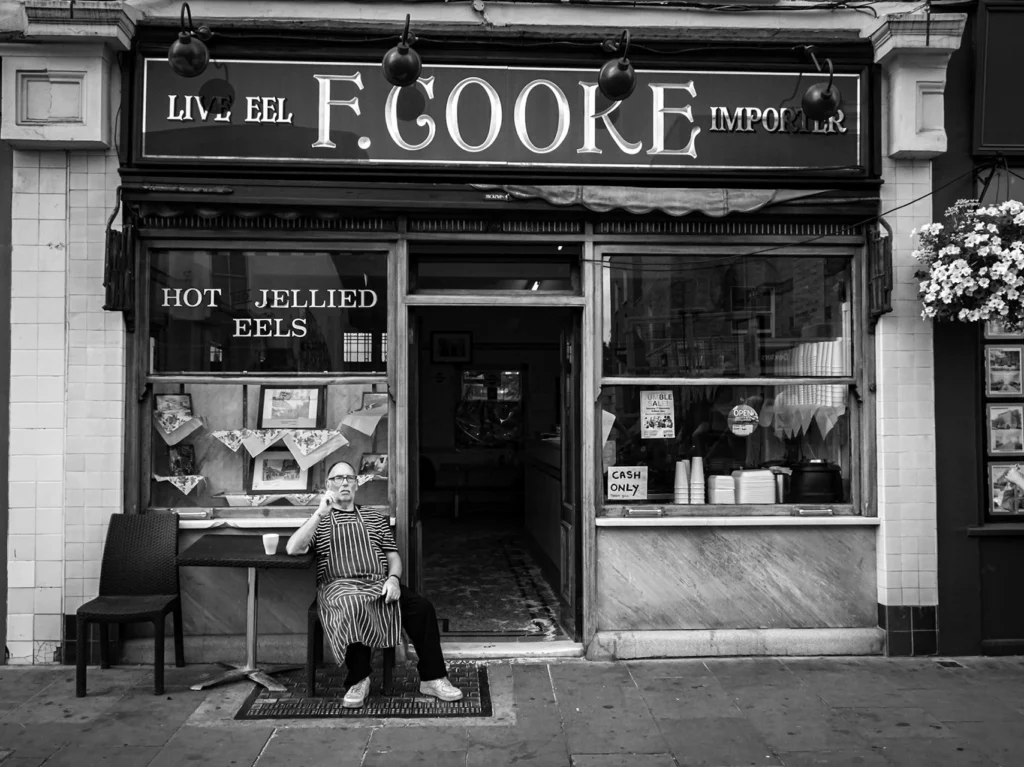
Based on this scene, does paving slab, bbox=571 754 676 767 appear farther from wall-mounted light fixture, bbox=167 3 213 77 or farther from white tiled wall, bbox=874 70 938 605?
wall-mounted light fixture, bbox=167 3 213 77

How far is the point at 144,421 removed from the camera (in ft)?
20.1

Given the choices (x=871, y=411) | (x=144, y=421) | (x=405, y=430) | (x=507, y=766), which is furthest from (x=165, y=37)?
(x=871, y=411)

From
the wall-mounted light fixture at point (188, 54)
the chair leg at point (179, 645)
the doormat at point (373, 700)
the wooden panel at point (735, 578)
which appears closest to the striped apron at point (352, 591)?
the doormat at point (373, 700)

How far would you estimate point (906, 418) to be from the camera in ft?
20.5

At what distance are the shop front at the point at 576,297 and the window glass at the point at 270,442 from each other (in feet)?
0.07

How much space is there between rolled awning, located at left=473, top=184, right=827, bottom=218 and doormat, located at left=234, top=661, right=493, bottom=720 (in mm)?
3421

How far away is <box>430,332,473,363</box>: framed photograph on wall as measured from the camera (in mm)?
13969

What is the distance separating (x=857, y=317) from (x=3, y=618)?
261 inches

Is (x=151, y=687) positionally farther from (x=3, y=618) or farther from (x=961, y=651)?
(x=961, y=651)

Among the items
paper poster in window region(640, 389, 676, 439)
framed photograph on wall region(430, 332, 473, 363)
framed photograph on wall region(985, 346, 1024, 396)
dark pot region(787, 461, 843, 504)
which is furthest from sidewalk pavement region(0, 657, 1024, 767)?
framed photograph on wall region(430, 332, 473, 363)

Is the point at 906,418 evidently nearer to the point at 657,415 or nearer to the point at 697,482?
the point at 697,482

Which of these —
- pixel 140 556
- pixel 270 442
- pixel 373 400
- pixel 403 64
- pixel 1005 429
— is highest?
pixel 403 64

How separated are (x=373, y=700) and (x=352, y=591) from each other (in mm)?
714

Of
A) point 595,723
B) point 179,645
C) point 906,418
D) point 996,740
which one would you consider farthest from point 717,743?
point 179,645
